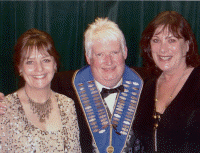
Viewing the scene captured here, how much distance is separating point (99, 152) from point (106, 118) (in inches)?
10.1

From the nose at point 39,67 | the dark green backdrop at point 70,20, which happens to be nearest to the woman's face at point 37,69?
the nose at point 39,67

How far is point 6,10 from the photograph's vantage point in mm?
2865

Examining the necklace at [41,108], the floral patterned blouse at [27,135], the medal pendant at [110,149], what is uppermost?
the necklace at [41,108]

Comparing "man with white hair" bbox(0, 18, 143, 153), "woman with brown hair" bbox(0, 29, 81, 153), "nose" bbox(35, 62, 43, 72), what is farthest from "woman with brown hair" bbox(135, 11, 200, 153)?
"nose" bbox(35, 62, 43, 72)

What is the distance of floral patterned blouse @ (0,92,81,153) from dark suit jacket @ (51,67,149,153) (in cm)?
27

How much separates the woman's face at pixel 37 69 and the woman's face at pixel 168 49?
74cm

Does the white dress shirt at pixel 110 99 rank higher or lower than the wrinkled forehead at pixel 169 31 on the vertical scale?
lower

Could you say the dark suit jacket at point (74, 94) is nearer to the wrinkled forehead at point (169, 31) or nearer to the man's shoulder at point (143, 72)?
the man's shoulder at point (143, 72)

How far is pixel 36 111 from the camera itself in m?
1.74

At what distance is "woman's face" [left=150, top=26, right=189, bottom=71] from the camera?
1.82 metres

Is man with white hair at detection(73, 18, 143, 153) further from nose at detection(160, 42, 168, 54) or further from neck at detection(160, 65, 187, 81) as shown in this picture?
nose at detection(160, 42, 168, 54)

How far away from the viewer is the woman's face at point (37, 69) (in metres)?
1.67

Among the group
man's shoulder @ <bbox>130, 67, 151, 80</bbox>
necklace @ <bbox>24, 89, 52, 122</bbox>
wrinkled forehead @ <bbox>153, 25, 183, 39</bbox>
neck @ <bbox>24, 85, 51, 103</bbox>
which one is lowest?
necklace @ <bbox>24, 89, 52, 122</bbox>

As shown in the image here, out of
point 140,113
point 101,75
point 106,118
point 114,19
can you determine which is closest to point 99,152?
point 106,118
